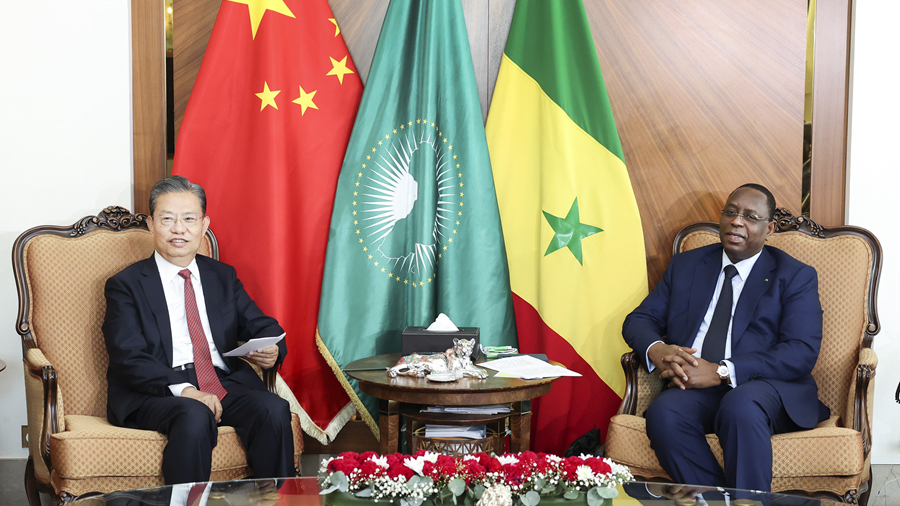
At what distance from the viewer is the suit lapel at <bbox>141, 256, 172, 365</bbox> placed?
2598mm

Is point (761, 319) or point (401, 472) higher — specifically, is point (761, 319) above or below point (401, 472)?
above

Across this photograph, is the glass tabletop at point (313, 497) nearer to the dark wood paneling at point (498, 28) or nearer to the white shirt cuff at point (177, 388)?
the white shirt cuff at point (177, 388)

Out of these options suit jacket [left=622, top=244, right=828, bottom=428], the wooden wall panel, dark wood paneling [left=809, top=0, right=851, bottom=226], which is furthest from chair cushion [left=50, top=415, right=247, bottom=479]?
dark wood paneling [left=809, top=0, right=851, bottom=226]

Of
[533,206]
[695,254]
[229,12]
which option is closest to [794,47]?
[695,254]

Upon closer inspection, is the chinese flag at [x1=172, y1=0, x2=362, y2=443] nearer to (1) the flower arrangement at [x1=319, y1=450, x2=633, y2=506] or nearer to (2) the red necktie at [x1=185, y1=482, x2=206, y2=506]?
(2) the red necktie at [x1=185, y1=482, x2=206, y2=506]

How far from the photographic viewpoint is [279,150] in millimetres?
3195

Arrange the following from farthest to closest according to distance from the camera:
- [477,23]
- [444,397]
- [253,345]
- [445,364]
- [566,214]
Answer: [477,23], [566,214], [253,345], [445,364], [444,397]

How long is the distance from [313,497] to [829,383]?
211 cm

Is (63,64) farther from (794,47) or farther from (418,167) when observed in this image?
(794,47)

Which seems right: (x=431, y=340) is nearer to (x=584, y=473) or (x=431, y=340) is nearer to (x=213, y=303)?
(x=213, y=303)

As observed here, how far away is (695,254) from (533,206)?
29.3 inches

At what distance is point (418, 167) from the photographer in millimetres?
3156

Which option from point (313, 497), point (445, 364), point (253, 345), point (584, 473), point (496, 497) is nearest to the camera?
point (496, 497)

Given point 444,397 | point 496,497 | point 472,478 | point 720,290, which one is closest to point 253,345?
point 444,397
